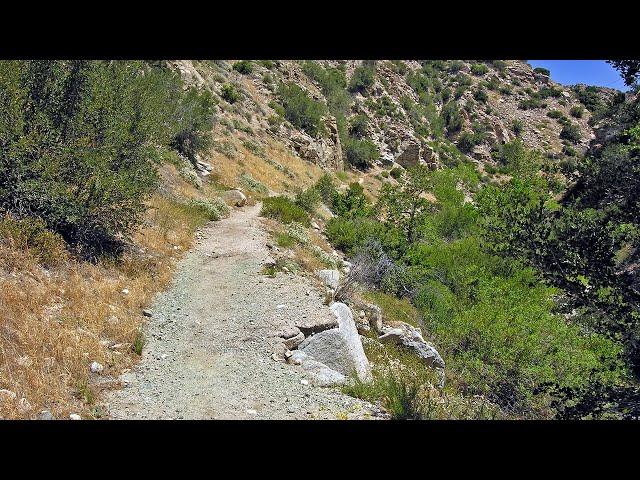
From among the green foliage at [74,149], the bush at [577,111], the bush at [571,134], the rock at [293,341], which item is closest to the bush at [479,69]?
the bush at [577,111]

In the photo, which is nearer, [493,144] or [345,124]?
[345,124]

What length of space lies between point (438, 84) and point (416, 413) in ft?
213

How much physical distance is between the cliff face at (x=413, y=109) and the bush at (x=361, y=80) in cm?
33

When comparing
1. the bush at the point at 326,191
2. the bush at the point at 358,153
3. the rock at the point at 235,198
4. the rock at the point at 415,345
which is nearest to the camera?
→ the rock at the point at 415,345

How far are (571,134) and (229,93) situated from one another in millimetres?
44991

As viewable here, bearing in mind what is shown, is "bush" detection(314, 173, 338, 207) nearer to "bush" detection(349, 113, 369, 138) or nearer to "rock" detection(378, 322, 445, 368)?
"rock" detection(378, 322, 445, 368)

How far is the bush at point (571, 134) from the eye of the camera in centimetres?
5666

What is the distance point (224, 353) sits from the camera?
7.33 metres

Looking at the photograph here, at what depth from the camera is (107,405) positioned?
5.31m

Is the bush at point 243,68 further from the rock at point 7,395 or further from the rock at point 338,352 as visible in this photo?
the rock at point 7,395

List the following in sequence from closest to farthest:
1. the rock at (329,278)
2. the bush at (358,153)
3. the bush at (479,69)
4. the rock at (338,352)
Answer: the rock at (338,352)
the rock at (329,278)
the bush at (358,153)
the bush at (479,69)

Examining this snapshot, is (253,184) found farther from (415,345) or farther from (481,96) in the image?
(481,96)
